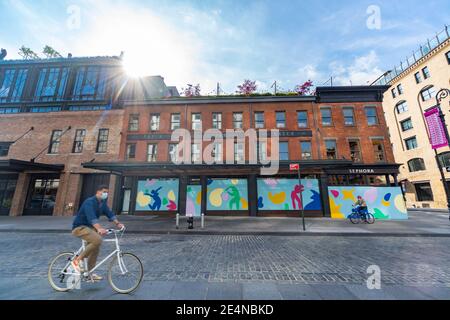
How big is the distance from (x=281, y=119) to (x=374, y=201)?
1094 centimetres

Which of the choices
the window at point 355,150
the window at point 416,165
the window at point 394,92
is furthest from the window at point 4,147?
the window at point 394,92

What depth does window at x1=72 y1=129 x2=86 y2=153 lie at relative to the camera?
17688 mm

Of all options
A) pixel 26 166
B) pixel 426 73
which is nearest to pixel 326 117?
pixel 426 73

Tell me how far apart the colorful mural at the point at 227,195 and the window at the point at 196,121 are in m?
5.75

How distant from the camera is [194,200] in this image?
15.9 metres

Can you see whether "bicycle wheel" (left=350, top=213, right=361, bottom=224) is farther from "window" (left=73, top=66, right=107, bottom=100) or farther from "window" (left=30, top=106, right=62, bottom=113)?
"window" (left=30, top=106, right=62, bottom=113)

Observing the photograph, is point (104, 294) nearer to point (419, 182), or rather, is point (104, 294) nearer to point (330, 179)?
point (330, 179)

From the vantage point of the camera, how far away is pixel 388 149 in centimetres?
1596

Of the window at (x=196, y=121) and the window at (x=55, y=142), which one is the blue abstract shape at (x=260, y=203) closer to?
the window at (x=196, y=121)

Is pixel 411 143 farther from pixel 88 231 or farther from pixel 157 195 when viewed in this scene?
pixel 88 231

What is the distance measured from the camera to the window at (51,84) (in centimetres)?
1944

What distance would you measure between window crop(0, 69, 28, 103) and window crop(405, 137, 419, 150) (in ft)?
176

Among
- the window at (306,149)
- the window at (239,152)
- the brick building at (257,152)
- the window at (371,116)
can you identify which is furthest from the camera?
the window at (371,116)
